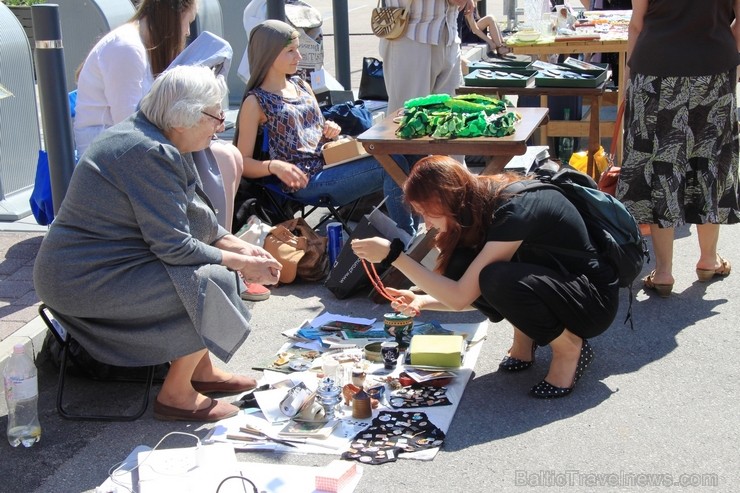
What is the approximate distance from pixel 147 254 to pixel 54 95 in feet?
4.12

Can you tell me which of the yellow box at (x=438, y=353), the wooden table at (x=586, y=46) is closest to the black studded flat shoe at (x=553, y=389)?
the yellow box at (x=438, y=353)

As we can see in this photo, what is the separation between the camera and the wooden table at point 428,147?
4840 mm

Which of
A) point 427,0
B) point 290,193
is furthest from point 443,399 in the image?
point 427,0

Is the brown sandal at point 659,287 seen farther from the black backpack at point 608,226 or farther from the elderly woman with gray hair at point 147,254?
the elderly woman with gray hair at point 147,254

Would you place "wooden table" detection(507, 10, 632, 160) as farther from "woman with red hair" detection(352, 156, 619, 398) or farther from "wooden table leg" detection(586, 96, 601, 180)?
"woman with red hair" detection(352, 156, 619, 398)

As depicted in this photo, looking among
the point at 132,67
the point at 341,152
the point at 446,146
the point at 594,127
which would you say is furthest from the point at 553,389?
the point at 594,127

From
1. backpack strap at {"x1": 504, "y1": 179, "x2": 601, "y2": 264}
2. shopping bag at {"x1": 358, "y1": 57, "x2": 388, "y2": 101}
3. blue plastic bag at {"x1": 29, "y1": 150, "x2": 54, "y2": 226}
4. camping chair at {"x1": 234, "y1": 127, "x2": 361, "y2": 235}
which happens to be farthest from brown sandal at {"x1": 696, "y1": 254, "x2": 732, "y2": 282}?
shopping bag at {"x1": 358, "y1": 57, "x2": 388, "y2": 101}

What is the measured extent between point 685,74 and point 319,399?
7.90ft

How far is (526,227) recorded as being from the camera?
3777 millimetres

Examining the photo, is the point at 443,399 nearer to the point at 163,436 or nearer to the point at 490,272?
the point at 490,272

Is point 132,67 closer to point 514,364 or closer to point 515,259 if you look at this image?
point 515,259

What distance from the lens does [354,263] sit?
5.07m

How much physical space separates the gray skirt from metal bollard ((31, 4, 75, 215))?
274cm

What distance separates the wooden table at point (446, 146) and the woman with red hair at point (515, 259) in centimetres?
88
